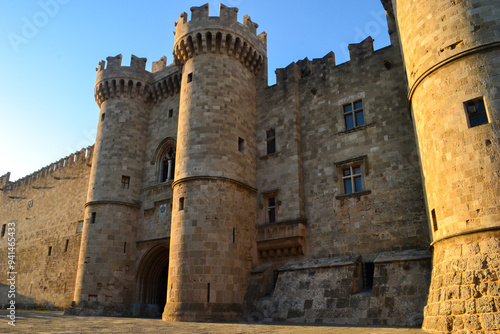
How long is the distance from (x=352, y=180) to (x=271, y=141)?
389 cm

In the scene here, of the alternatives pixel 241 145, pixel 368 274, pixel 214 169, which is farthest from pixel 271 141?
pixel 368 274

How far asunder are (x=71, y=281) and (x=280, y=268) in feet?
43.3

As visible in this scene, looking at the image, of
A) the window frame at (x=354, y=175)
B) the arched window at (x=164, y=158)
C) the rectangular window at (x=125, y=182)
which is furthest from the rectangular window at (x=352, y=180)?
the rectangular window at (x=125, y=182)

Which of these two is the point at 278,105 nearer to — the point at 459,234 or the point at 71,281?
the point at 459,234

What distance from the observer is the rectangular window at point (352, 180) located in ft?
43.2

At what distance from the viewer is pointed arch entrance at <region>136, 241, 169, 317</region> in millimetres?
16422

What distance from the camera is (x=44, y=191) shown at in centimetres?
2625

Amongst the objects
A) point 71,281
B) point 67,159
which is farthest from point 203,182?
point 67,159

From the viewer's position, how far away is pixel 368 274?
11930 mm

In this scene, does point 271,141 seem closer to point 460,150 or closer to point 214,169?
point 214,169

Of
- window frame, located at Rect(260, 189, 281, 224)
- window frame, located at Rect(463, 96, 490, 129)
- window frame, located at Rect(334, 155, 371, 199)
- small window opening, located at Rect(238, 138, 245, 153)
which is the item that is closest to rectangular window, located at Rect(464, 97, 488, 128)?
window frame, located at Rect(463, 96, 490, 129)

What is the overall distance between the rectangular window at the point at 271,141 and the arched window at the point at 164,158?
4.54 metres

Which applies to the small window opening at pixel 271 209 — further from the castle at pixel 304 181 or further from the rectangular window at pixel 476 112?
the rectangular window at pixel 476 112

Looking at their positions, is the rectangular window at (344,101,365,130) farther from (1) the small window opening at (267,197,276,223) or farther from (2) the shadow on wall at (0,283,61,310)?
(2) the shadow on wall at (0,283,61,310)
